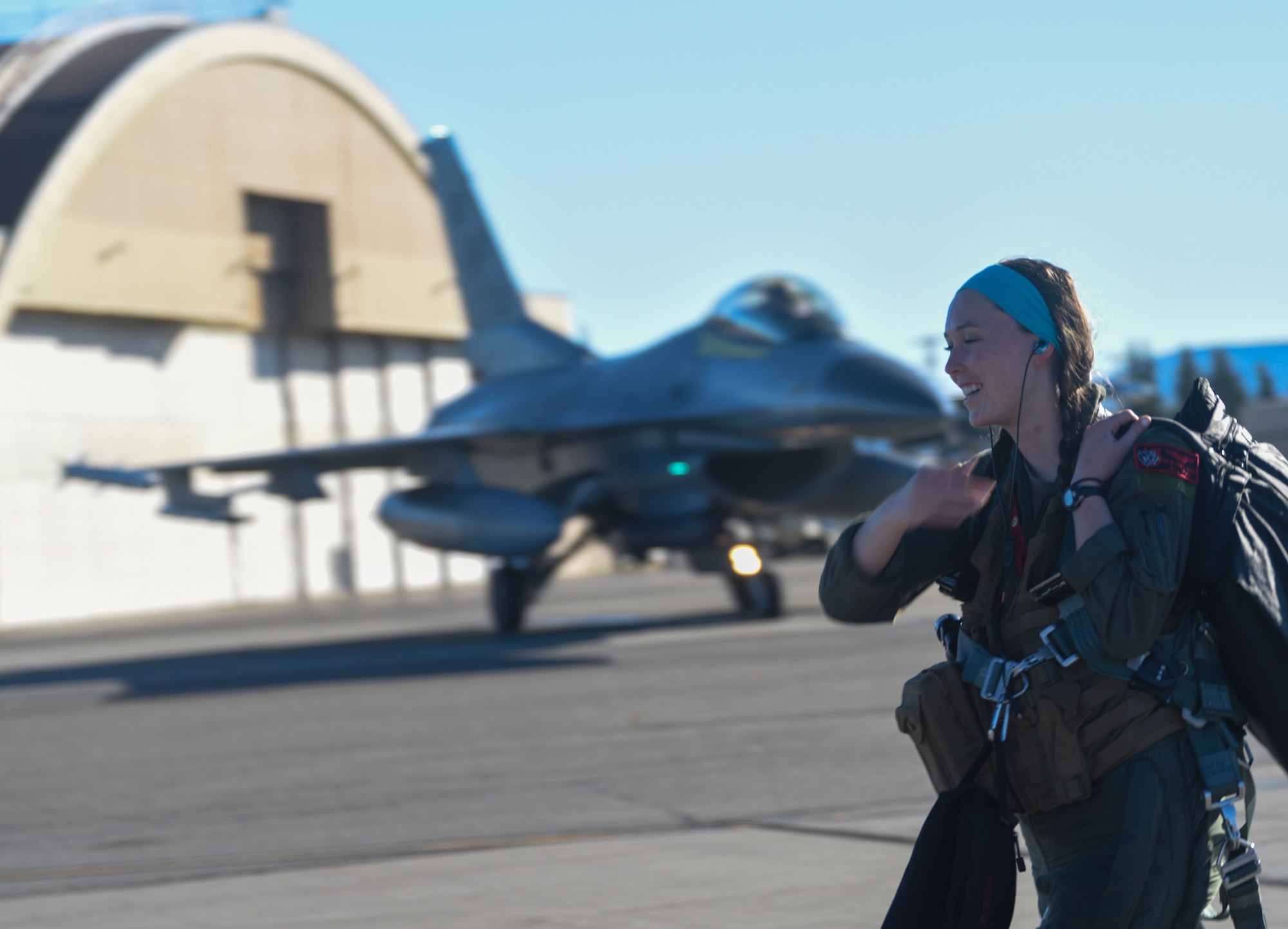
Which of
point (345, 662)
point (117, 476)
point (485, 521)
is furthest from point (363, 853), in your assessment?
point (117, 476)

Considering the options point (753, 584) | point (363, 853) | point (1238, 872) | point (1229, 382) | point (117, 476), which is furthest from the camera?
point (117, 476)

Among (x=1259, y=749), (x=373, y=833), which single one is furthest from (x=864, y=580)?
(x=1259, y=749)

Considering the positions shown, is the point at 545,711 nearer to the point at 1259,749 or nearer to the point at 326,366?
the point at 1259,749

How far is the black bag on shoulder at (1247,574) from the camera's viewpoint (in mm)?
2557

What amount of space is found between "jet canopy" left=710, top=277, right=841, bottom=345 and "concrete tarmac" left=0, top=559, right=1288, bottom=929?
3.24 metres

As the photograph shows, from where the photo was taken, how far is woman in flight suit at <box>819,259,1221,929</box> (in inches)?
100

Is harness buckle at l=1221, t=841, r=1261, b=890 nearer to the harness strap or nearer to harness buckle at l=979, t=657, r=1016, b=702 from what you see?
the harness strap

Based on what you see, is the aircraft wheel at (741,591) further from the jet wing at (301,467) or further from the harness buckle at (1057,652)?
the harness buckle at (1057,652)

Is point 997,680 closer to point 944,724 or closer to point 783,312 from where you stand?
point 944,724

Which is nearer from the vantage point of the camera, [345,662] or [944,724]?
[944,724]

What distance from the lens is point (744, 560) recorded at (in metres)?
18.1

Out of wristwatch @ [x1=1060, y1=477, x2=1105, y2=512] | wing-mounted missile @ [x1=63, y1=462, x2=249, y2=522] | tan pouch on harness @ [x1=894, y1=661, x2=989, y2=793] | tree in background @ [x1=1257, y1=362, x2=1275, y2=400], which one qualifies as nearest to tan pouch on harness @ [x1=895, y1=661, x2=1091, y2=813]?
tan pouch on harness @ [x1=894, y1=661, x2=989, y2=793]

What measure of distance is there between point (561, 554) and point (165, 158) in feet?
68.3

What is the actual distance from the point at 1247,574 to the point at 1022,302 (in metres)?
0.59
